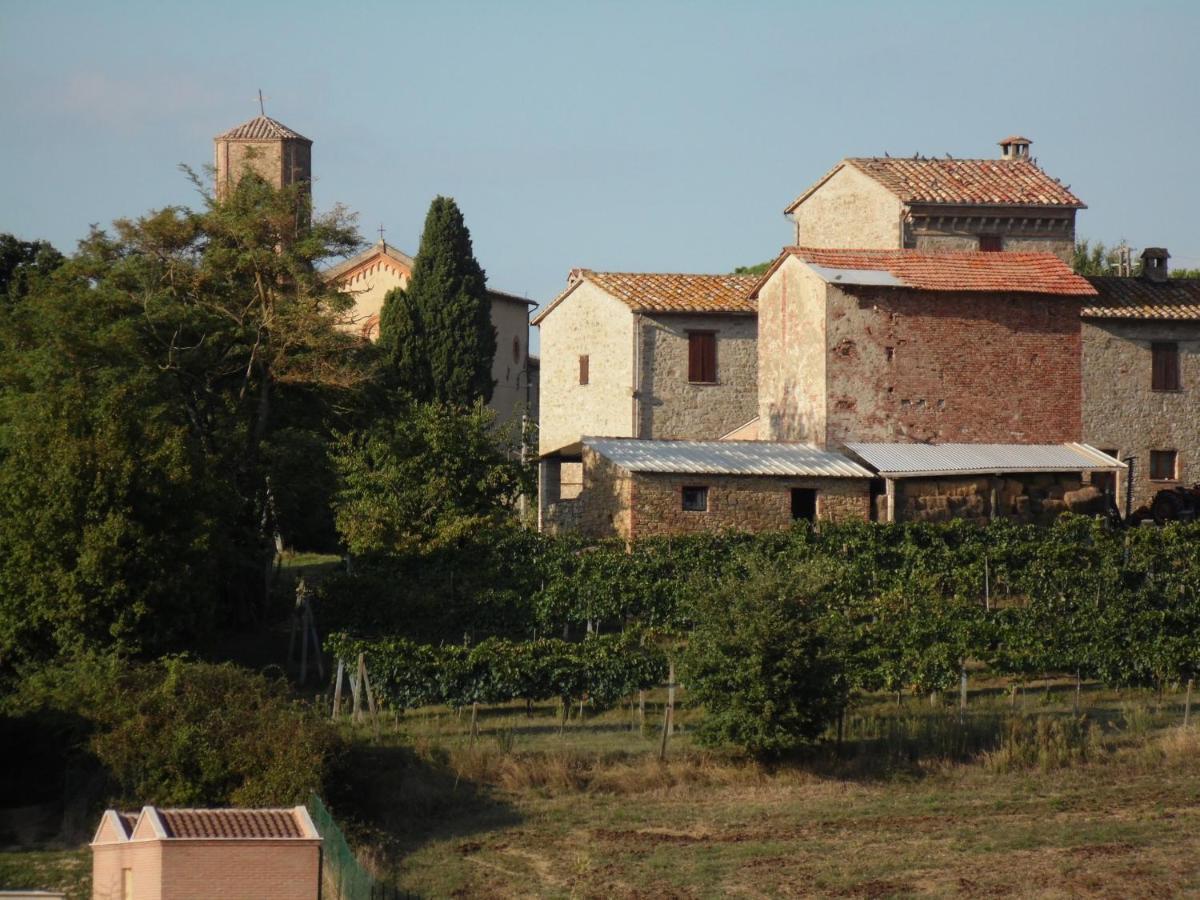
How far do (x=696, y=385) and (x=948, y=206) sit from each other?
22.8ft

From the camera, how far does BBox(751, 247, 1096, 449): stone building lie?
→ 115 ft

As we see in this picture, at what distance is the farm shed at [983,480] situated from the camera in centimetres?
3297

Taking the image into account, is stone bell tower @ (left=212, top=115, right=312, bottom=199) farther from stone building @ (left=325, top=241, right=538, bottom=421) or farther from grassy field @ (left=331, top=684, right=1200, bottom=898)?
grassy field @ (left=331, top=684, right=1200, bottom=898)

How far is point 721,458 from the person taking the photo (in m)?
33.2

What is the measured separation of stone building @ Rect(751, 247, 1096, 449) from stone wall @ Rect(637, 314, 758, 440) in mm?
4542

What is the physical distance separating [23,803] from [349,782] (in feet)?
14.4

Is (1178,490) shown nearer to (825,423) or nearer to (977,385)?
(977,385)

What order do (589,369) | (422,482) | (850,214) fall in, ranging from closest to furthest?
1. (422,482)
2. (850,214)
3. (589,369)

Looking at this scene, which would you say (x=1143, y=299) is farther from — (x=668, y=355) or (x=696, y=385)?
(x=668, y=355)

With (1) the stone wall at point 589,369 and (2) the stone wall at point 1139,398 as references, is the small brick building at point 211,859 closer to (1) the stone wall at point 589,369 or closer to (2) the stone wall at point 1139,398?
(1) the stone wall at point 589,369

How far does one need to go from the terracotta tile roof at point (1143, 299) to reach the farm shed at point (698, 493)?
889 centimetres

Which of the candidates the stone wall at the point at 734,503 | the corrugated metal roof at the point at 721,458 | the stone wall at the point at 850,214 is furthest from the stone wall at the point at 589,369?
the stone wall at the point at 734,503

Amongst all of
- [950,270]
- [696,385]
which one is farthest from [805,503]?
[696,385]

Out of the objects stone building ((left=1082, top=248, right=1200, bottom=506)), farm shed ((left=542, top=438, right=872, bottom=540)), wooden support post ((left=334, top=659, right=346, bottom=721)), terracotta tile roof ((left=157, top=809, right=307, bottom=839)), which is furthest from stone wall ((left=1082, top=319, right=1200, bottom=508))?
terracotta tile roof ((left=157, top=809, right=307, bottom=839))
